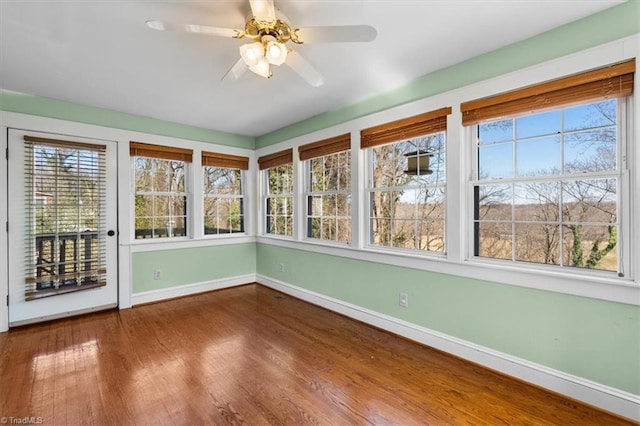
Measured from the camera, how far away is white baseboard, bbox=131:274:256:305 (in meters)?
3.87

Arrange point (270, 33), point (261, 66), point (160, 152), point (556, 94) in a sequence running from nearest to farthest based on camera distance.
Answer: point (270, 33) → point (261, 66) → point (556, 94) → point (160, 152)

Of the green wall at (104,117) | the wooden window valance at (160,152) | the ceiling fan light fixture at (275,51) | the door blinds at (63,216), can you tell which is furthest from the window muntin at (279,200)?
the ceiling fan light fixture at (275,51)

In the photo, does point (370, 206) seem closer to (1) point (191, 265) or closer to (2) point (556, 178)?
(2) point (556, 178)

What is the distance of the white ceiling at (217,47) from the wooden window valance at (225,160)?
1.07 metres

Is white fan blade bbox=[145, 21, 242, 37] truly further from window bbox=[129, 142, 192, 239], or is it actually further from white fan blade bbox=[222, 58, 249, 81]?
window bbox=[129, 142, 192, 239]

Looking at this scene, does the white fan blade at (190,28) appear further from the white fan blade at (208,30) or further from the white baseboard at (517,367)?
the white baseboard at (517,367)

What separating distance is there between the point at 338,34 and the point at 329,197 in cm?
231

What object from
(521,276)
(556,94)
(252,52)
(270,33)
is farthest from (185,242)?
(556,94)

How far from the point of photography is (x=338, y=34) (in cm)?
165

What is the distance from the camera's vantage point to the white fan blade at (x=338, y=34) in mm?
1565

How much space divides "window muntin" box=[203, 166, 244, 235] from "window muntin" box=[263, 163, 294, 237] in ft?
1.49

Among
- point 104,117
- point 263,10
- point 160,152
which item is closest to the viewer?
point 263,10

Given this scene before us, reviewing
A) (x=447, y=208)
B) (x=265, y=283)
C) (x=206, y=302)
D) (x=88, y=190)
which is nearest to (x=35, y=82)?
(x=88, y=190)

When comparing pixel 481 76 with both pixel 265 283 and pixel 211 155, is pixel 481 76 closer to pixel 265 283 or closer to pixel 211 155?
pixel 211 155
